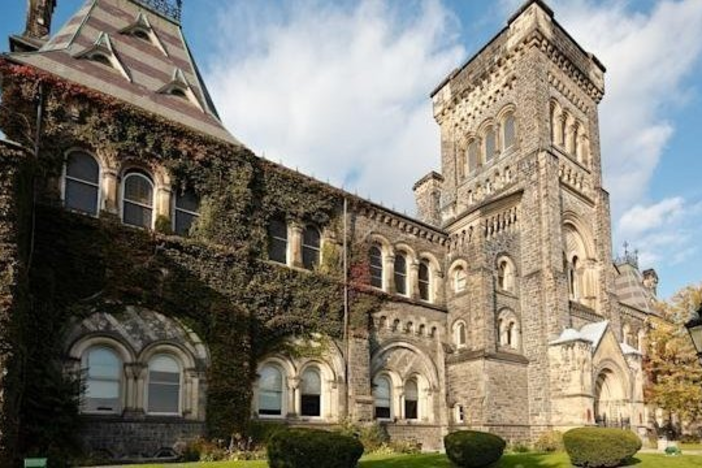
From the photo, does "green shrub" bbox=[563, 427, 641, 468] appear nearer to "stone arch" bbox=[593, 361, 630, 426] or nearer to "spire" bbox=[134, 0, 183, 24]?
"stone arch" bbox=[593, 361, 630, 426]

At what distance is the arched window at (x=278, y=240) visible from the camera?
23172 millimetres

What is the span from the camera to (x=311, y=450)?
13281mm

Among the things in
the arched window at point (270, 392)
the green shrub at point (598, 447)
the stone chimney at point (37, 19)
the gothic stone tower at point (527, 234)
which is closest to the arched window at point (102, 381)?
the arched window at point (270, 392)

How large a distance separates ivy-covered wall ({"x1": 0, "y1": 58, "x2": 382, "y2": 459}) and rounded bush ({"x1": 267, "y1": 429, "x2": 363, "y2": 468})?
18.0 ft

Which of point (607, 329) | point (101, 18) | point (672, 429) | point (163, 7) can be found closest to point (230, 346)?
point (101, 18)

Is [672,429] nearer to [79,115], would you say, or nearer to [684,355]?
[684,355]

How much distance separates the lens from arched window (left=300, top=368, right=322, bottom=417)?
22.5m

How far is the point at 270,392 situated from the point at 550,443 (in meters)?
12.0

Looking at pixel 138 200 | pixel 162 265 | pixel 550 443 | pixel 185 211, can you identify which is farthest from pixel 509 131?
pixel 162 265

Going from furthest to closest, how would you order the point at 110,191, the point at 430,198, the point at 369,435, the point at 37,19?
the point at 430,198
the point at 37,19
the point at 369,435
the point at 110,191

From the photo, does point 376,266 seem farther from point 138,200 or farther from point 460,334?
point 138,200

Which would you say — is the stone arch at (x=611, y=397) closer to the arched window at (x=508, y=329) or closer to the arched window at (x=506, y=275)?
the arched window at (x=508, y=329)

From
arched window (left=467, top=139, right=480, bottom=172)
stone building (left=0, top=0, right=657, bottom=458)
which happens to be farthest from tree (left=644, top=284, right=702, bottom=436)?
arched window (left=467, top=139, right=480, bottom=172)

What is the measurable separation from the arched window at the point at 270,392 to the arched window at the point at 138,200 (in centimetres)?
651
